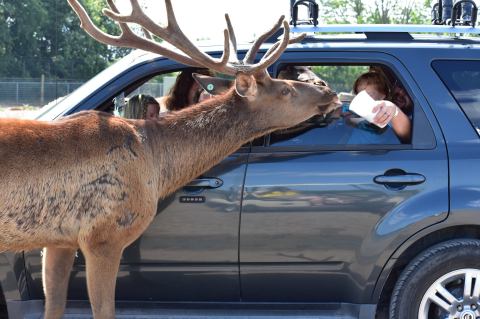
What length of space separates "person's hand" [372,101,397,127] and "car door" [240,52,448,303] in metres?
0.16

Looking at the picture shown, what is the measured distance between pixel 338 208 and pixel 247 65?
112 centimetres

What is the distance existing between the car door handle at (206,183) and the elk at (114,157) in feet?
0.15

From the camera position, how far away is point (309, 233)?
412cm

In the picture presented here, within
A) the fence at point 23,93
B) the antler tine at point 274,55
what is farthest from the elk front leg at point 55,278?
the fence at point 23,93

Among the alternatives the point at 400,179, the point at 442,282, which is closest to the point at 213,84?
the point at 400,179

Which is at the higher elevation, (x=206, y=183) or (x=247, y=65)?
(x=247, y=65)

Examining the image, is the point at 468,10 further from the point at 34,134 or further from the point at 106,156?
the point at 34,134

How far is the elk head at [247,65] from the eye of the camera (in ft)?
13.9

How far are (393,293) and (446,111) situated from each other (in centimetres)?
124

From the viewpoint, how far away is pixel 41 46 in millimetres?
40031

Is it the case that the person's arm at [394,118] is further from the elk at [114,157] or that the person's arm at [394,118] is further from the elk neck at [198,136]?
the elk neck at [198,136]

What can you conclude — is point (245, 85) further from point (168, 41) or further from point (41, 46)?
point (41, 46)

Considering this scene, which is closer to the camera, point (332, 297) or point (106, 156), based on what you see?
point (106, 156)

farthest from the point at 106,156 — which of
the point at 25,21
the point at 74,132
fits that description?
the point at 25,21
